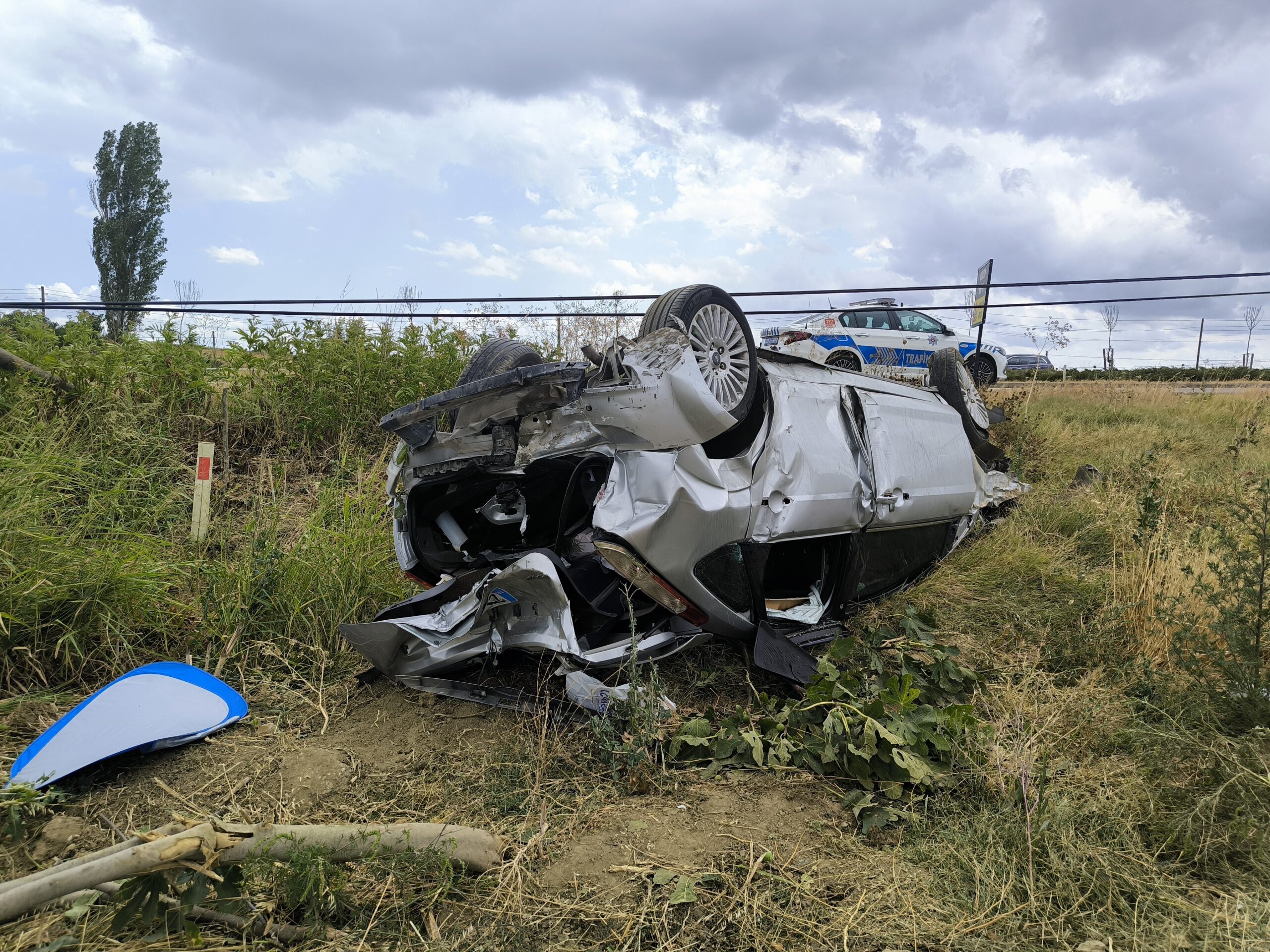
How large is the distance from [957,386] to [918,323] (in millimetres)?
9774

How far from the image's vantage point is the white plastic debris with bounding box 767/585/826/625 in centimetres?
373

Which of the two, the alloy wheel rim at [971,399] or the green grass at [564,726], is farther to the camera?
the alloy wheel rim at [971,399]

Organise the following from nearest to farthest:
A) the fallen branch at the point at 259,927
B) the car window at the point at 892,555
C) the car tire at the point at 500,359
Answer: the fallen branch at the point at 259,927
the car tire at the point at 500,359
the car window at the point at 892,555

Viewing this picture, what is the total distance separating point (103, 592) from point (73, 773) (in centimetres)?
134

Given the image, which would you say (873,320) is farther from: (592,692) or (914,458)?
(592,692)

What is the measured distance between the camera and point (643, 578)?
3.02 meters

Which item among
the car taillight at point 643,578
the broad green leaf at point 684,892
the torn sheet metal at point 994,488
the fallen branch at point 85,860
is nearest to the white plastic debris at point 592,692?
the car taillight at point 643,578

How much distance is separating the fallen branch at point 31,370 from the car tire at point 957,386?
6901 millimetres

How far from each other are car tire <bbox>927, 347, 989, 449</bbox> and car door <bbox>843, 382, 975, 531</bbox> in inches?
26.9

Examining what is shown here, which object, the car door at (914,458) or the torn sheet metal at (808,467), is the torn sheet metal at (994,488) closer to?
the car door at (914,458)

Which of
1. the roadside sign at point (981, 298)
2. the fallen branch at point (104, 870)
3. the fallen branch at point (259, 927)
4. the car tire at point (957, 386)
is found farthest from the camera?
the roadside sign at point (981, 298)

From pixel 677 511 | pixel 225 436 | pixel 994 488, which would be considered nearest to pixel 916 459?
pixel 994 488

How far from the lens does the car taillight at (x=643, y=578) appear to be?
2965mm

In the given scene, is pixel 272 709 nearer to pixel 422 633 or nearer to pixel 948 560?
pixel 422 633
